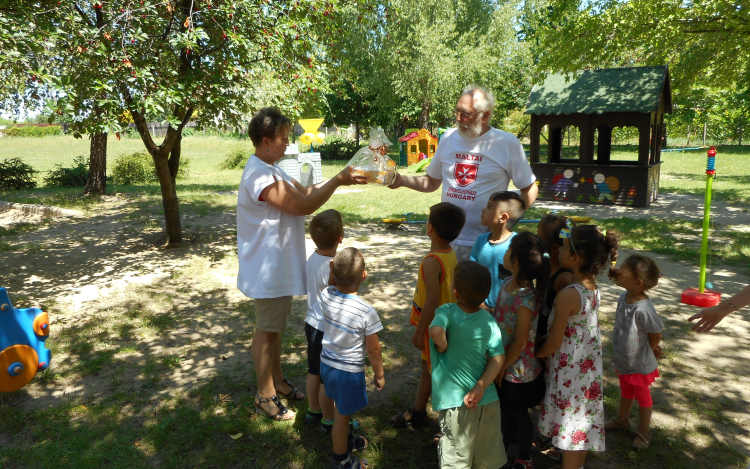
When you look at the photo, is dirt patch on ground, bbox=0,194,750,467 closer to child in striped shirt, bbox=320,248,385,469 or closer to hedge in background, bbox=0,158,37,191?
child in striped shirt, bbox=320,248,385,469

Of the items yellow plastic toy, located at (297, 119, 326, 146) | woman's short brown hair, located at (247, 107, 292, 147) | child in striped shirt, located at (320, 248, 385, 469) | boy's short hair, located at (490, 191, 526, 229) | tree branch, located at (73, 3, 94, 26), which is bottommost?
child in striped shirt, located at (320, 248, 385, 469)

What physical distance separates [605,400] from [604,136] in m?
11.5

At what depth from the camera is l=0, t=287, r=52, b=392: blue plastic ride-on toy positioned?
3.48m

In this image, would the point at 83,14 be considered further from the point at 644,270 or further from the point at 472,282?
the point at 644,270

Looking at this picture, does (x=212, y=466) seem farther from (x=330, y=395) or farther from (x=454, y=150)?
(x=454, y=150)

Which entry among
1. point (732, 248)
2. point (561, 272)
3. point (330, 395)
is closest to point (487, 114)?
point (561, 272)

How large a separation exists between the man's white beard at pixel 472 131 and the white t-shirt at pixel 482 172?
0.03 metres

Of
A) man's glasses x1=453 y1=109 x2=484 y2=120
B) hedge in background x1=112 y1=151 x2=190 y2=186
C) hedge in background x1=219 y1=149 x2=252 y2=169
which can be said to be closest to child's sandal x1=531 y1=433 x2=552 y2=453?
man's glasses x1=453 y1=109 x2=484 y2=120

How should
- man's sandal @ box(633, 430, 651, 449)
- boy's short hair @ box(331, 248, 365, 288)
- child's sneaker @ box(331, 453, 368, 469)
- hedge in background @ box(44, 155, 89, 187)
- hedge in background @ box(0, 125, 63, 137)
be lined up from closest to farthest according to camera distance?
1. boy's short hair @ box(331, 248, 365, 288)
2. child's sneaker @ box(331, 453, 368, 469)
3. man's sandal @ box(633, 430, 651, 449)
4. hedge in background @ box(44, 155, 89, 187)
5. hedge in background @ box(0, 125, 63, 137)

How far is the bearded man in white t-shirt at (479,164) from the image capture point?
328cm

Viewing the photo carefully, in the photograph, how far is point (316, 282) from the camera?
3.02 metres

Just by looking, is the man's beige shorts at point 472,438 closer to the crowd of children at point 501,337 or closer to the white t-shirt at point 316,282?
the crowd of children at point 501,337

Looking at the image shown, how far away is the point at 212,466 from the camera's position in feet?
9.68

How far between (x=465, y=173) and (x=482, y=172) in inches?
4.5
